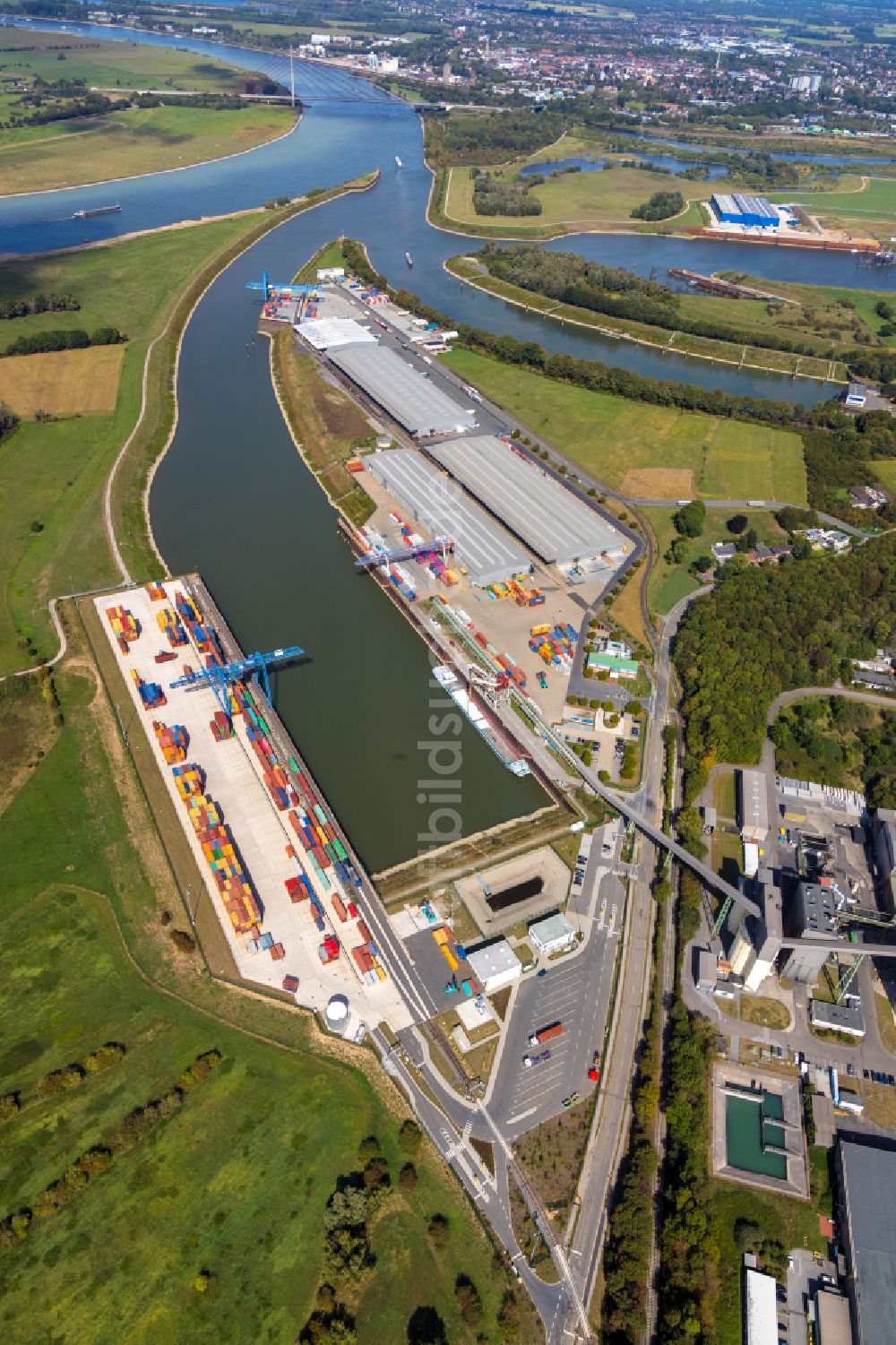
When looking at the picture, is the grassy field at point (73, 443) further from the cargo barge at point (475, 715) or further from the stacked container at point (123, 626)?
the cargo barge at point (475, 715)

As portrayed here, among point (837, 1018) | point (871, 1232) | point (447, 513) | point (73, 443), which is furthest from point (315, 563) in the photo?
point (871, 1232)

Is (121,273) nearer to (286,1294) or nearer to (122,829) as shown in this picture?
(122,829)

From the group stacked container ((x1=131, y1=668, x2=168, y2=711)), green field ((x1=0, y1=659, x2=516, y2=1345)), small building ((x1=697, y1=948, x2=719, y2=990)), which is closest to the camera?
green field ((x1=0, y1=659, x2=516, y2=1345))

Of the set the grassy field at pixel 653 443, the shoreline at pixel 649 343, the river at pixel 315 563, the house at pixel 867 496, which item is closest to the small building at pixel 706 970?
the river at pixel 315 563

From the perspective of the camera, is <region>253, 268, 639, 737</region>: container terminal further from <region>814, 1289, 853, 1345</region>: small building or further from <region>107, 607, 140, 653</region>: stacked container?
<region>814, 1289, 853, 1345</region>: small building

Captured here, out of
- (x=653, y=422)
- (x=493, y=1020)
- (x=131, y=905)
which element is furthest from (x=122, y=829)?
(x=653, y=422)

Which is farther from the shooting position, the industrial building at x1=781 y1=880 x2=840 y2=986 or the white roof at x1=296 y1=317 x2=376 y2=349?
the white roof at x1=296 y1=317 x2=376 y2=349

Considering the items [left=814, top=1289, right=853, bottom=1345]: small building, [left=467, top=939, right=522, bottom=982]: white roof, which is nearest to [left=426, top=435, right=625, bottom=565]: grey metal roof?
[left=467, top=939, right=522, bottom=982]: white roof

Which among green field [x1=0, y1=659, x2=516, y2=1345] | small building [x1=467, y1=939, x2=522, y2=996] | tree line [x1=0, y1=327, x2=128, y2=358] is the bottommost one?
green field [x1=0, y1=659, x2=516, y2=1345]
